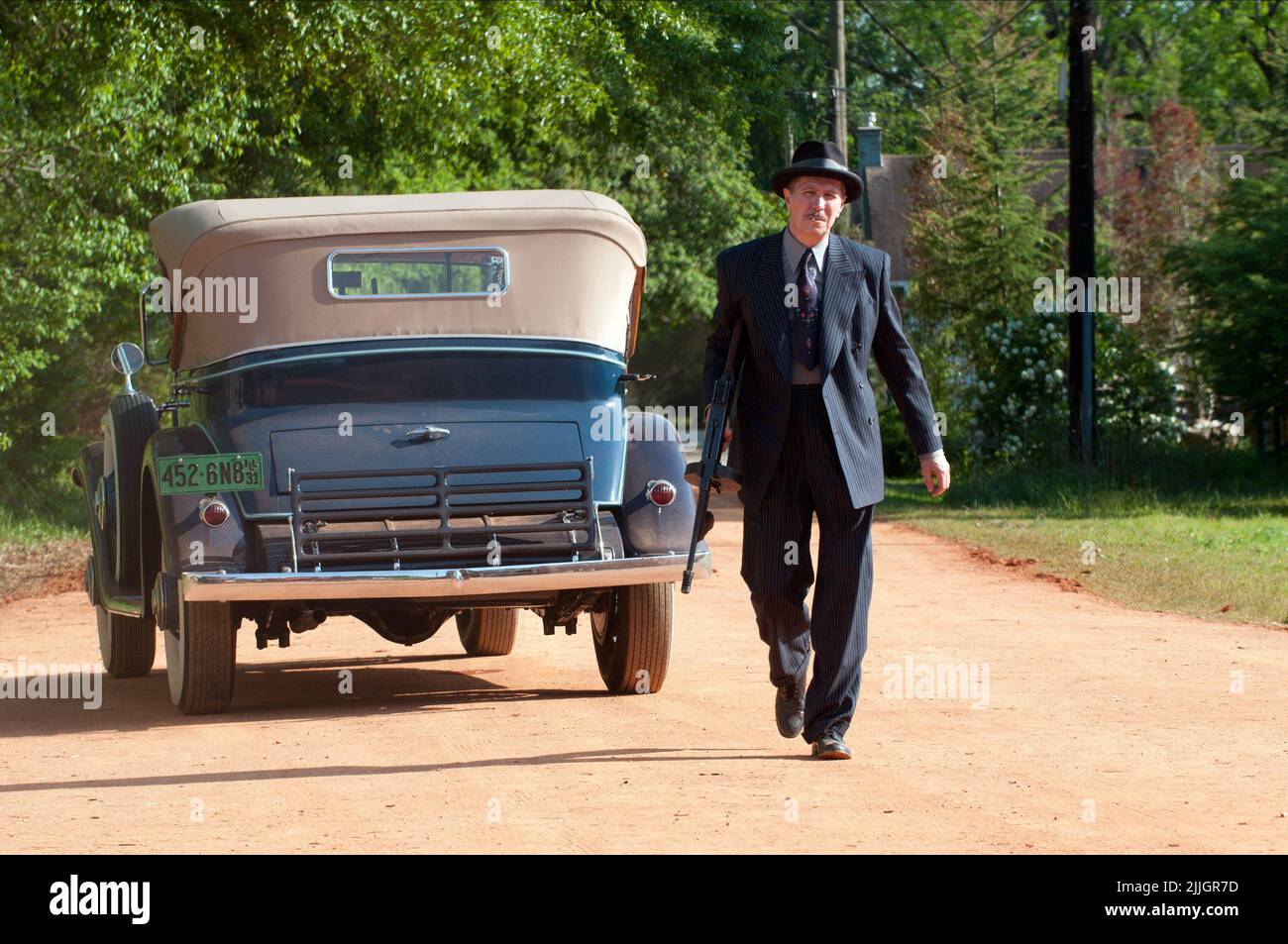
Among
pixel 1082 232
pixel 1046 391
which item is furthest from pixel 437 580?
pixel 1046 391

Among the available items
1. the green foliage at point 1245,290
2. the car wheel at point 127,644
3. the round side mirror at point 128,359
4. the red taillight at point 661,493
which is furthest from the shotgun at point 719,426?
the green foliage at point 1245,290

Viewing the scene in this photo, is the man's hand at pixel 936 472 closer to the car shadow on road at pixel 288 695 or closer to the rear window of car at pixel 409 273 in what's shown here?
the car shadow on road at pixel 288 695

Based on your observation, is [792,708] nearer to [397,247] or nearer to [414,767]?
[414,767]

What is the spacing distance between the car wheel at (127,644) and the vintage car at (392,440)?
51cm

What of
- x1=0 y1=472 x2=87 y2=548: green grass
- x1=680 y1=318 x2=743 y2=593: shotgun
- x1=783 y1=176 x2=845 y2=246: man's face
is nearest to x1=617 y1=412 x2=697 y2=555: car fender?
x1=680 y1=318 x2=743 y2=593: shotgun

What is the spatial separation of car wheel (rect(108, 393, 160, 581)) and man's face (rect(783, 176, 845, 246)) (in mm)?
3803

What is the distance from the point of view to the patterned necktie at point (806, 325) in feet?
22.5

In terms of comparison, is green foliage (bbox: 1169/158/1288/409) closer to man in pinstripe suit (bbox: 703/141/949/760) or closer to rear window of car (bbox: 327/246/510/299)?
rear window of car (bbox: 327/246/510/299)

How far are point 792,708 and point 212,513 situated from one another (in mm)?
2718

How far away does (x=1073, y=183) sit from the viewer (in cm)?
2158

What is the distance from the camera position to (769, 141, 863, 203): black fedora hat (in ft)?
22.4

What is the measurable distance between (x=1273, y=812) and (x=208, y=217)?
548 centimetres

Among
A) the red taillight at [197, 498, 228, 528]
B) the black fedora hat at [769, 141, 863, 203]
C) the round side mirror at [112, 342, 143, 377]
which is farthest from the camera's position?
the round side mirror at [112, 342, 143, 377]
